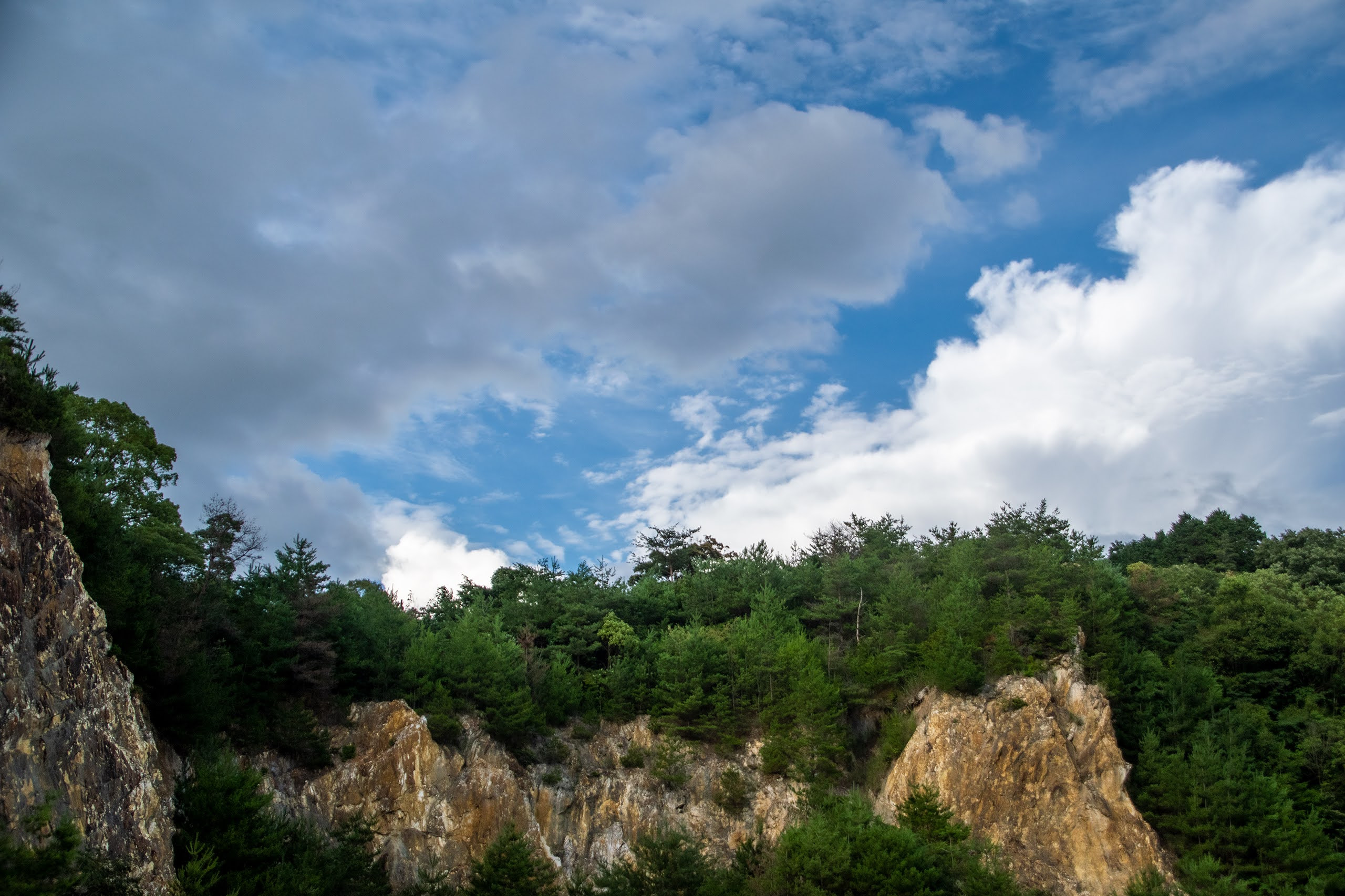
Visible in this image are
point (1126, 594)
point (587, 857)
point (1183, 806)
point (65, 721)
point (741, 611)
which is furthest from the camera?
point (741, 611)

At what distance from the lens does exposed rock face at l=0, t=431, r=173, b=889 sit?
22984 millimetres

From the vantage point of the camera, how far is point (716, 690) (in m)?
45.6

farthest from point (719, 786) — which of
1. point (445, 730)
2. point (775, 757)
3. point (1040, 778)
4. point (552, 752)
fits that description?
point (1040, 778)

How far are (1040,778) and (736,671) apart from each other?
50.9 feet

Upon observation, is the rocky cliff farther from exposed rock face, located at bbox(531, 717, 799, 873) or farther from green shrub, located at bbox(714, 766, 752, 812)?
green shrub, located at bbox(714, 766, 752, 812)

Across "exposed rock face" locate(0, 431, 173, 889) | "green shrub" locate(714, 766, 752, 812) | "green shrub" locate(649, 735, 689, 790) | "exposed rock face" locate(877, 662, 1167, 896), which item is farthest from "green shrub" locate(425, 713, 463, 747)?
"exposed rock face" locate(877, 662, 1167, 896)

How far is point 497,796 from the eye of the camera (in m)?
40.2

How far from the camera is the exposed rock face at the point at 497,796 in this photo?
37219mm

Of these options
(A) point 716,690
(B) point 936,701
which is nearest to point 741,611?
(A) point 716,690

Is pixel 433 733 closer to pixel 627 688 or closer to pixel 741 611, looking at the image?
pixel 627 688

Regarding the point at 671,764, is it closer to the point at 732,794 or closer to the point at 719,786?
the point at 719,786

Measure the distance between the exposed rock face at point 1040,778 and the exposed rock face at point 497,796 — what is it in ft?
25.0

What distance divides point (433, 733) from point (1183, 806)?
3436cm

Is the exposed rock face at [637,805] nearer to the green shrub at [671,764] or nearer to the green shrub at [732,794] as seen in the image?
the green shrub at [732,794]
